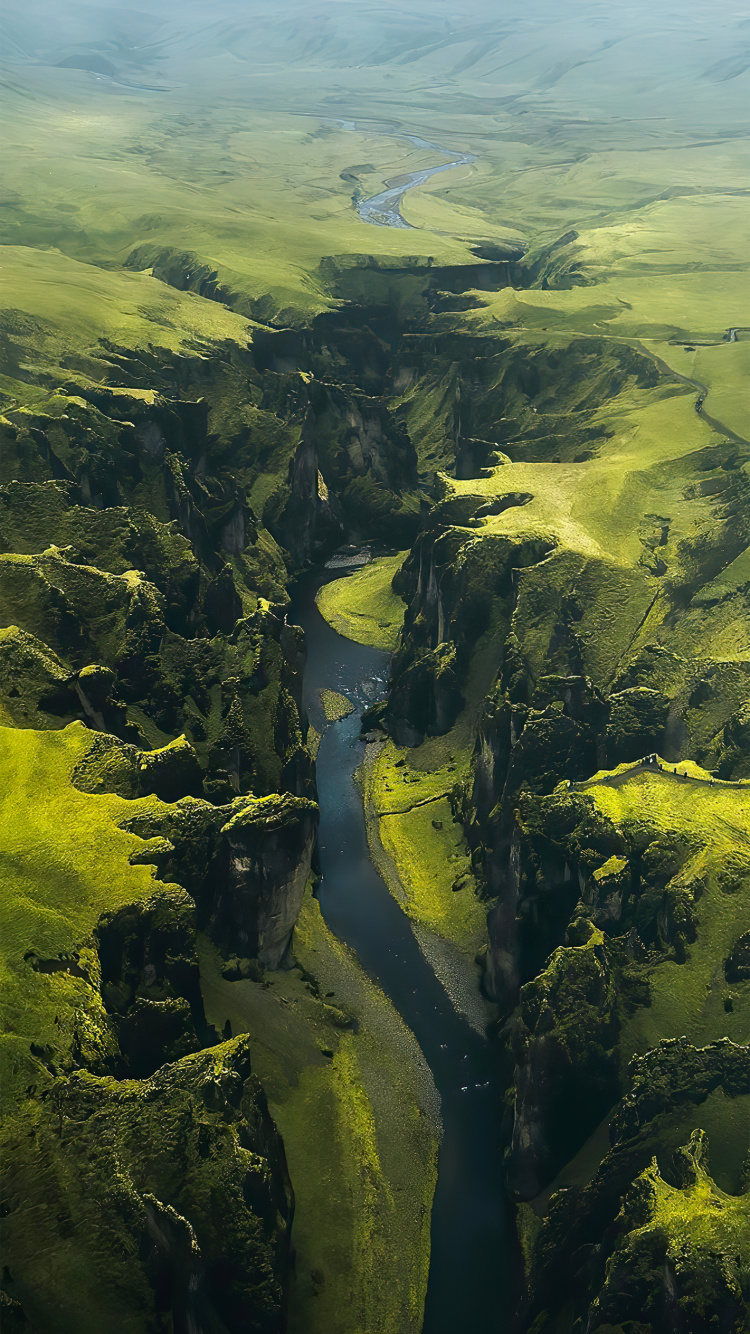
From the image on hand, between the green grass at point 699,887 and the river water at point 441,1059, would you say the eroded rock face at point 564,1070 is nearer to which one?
the green grass at point 699,887

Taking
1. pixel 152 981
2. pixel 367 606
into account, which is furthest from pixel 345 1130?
pixel 367 606

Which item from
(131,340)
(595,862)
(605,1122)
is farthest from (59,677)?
(131,340)

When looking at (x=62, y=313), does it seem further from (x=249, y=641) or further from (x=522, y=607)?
(x=522, y=607)

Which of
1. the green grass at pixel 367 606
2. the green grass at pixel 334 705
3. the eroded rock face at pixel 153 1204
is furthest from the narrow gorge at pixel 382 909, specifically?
the green grass at pixel 367 606

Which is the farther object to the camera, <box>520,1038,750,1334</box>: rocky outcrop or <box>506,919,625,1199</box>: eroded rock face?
<box>506,919,625,1199</box>: eroded rock face

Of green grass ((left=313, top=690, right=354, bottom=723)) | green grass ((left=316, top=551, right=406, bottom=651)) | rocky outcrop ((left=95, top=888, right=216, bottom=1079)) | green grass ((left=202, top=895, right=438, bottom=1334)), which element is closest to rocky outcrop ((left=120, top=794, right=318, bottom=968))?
green grass ((left=202, top=895, right=438, bottom=1334))

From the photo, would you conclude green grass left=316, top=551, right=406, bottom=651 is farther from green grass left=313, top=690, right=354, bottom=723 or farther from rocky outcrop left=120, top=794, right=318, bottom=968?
rocky outcrop left=120, top=794, right=318, bottom=968
